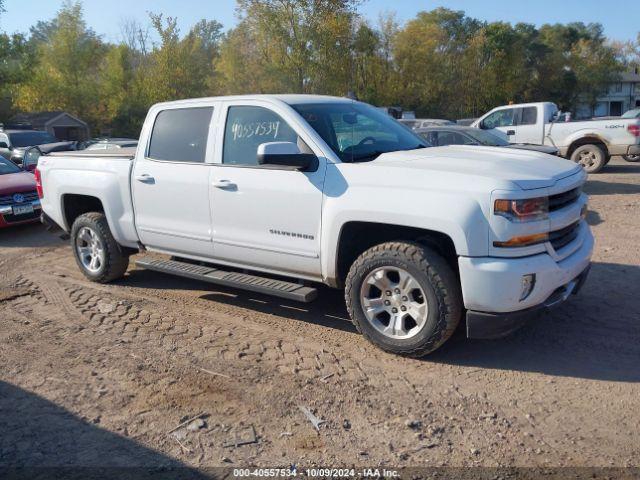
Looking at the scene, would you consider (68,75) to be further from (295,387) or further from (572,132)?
(295,387)

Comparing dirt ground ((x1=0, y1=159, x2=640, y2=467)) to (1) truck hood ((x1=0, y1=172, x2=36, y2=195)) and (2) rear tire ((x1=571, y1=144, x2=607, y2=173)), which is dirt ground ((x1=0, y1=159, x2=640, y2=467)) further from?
(2) rear tire ((x1=571, y1=144, x2=607, y2=173))

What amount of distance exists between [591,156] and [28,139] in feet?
57.1

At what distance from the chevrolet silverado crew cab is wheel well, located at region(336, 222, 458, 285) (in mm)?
14

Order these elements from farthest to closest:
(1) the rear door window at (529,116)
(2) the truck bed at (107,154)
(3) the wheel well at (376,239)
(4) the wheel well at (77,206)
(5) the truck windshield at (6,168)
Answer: (1) the rear door window at (529,116) < (5) the truck windshield at (6,168) < (4) the wheel well at (77,206) < (2) the truck bed at (107,154) < (3) the wheel well at (376,239)

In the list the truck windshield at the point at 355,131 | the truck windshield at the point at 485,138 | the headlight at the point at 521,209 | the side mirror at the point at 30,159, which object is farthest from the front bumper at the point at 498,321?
the side mirror at the point at 30,159

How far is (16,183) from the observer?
10.1 m

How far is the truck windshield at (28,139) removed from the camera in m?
19.8

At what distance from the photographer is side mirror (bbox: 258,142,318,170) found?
4.43 meters

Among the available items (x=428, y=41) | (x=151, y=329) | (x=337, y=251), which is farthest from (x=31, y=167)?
(x=428, y=41)

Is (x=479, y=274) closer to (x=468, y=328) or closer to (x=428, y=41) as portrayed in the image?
(x=468, y=328)

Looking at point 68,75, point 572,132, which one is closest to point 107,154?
point 572,132

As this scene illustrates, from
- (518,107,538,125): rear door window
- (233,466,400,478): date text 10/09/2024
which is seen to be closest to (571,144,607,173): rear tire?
(518,107,538,125): rear door window

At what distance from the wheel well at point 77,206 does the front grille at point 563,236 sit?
490 cm

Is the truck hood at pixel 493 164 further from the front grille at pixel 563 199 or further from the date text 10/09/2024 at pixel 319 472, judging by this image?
the date text 10/09/2024 at pixel 319 472
